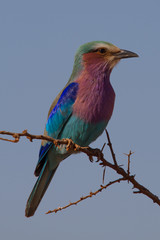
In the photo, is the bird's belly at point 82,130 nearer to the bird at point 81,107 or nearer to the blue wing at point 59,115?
the bird at point 81,107

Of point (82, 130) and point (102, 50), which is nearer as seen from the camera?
point (82, 130)

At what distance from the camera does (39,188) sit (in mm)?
6523

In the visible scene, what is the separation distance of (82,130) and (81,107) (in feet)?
1.07

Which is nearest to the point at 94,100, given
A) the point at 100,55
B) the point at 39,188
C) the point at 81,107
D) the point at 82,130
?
the point at 81,107

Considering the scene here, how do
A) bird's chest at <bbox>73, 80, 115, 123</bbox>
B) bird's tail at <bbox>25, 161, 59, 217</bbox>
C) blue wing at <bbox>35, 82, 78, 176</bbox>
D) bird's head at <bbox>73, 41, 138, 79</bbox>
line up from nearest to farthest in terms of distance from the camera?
bird's chest at <bbox>73, 80, 115, 123</bbox> < blue wing at <bbox>35, 82, 78, 176</bbox> < bird's head at <bbox>73, 41, 138, 79</bbox> < bird's tail at <bbox>25, 161, 59, 217</bbox>

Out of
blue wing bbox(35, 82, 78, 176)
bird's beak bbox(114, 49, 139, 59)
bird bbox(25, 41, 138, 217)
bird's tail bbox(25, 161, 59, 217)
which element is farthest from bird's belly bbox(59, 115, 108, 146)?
bird's beak bbox(114, 49, 139, 59)

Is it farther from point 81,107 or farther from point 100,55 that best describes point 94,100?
point 100,55

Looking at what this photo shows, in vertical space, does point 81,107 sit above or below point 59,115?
below

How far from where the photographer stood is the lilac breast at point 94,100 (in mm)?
5664

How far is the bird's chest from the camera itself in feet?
18.6

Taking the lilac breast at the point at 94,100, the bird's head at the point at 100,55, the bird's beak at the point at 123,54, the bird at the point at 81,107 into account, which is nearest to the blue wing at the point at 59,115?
the bird at the point at 81,107

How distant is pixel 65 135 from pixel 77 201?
1947mm

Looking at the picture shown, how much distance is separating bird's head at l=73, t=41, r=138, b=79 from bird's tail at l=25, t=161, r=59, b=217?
1.66 meters

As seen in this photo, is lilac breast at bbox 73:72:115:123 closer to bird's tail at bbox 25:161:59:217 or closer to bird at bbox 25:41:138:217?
bird at bbox 25:41:138:217
